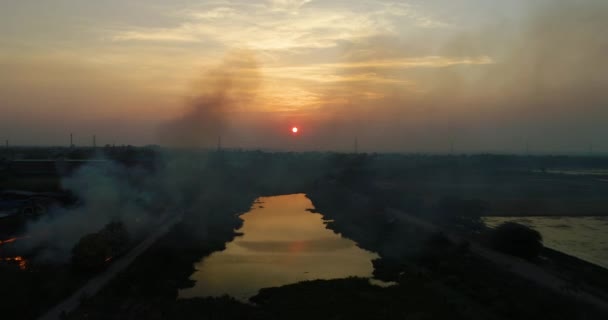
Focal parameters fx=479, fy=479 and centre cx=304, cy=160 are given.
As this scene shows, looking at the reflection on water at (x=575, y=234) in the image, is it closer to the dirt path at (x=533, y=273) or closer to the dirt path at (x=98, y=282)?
the dirt path at (x=533, y=273)

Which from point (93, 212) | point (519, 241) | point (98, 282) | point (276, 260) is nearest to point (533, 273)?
point (519, 241)

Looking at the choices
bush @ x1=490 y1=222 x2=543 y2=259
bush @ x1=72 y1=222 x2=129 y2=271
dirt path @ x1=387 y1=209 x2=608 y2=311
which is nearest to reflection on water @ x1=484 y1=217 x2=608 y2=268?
bush @ x1=490 y1=222 x2=543 y2=259

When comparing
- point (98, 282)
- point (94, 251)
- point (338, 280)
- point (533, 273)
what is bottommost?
point (338, 280)

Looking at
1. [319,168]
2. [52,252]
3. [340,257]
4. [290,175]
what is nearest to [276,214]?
[340,257]

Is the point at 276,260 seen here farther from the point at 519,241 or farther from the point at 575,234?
the point at 575,234

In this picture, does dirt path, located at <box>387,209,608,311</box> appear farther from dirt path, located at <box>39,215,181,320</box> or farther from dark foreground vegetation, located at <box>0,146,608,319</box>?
dirt path, located at <box>39,215,181,320</box>

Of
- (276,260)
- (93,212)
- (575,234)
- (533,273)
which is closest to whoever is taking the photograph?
(533,273)

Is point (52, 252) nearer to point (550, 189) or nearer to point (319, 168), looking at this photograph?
point (550, 189)
